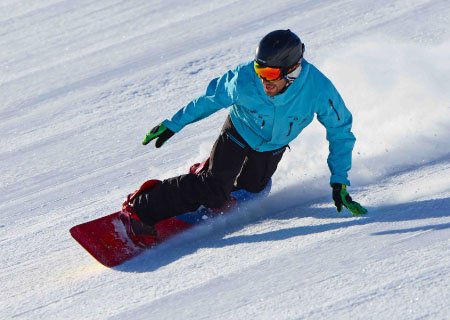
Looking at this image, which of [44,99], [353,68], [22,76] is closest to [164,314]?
[353,68]

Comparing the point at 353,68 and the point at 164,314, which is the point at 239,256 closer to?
the point at 164,314

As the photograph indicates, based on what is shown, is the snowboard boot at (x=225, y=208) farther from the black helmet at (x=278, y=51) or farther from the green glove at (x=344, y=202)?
the black helmet at (x=278, y=51)

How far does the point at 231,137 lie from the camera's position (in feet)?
15.1

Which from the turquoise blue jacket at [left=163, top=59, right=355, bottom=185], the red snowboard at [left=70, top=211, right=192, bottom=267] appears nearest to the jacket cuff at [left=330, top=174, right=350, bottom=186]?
the turquoise blue jacket at [left=163, top=59, right=355, bottom=185]

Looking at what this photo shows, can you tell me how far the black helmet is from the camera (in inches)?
160

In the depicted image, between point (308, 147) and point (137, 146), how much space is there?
1528 millimetres

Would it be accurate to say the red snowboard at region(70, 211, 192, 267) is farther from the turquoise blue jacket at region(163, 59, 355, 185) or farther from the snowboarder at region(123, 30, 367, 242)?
the turquoise blue jacket at region(163, 59, 355, 185)

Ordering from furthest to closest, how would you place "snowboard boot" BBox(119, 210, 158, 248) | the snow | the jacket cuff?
"snowboard boot" BBox(119, 210, 158, 248)
the jacket cuff
the snow

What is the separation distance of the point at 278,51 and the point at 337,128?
60cm

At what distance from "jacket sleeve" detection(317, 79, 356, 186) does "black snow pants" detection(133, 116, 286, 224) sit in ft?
1.31

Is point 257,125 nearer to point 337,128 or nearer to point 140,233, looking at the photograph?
point 337,128

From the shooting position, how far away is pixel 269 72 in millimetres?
4086

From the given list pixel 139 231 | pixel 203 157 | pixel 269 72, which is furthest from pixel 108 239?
pixel 203 157

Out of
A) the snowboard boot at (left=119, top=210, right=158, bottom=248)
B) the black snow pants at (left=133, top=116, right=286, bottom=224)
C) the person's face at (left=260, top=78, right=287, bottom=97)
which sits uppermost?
the person's face at (left=260, top=78, right=287, bottom=97)
